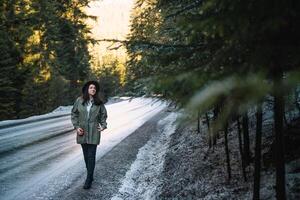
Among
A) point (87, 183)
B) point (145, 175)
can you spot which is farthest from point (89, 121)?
point (145, 175)

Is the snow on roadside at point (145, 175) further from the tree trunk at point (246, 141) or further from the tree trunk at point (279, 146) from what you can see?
the tree trunk at point (279, 146)

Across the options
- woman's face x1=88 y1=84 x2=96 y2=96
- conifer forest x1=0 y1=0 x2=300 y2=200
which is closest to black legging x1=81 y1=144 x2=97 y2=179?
woman's face x1=88 y1=84 x2=96 y2=96

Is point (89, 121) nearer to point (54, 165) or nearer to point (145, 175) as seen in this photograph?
point (145, 175)

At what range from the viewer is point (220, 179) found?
783 centimetres

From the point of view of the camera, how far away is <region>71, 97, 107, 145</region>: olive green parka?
8.73 meters

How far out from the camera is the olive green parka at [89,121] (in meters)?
8.73

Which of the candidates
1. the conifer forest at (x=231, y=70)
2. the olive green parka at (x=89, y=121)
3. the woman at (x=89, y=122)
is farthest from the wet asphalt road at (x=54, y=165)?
the conifer forest at (x=231, y=70)

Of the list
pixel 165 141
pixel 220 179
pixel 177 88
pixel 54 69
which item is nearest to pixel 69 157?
pixel 165 141

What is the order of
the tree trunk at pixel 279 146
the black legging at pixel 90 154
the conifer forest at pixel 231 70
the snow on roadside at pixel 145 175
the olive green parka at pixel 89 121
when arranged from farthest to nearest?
the black legging at pixel 90 154
the olive green parka at pixel 89 121
the snow on roadside at pixel 145 175
the tree trunk at pixel 279 146
the conifer forest at pixel 231 70

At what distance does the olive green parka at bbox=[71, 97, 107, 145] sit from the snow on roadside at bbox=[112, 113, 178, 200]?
1.19 metres

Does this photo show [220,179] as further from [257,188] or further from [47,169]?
[47,169]

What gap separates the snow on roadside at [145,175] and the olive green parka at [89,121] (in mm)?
1186

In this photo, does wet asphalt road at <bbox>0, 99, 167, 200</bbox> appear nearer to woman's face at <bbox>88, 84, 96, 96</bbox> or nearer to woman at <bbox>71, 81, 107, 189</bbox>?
woman at <bbox>71, 81, 107, 189</bbox>

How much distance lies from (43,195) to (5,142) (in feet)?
22.5
